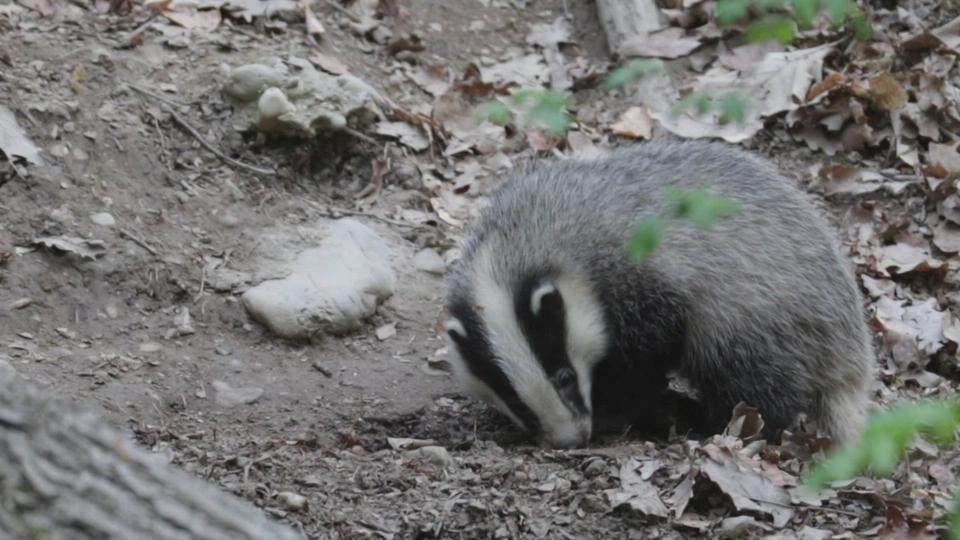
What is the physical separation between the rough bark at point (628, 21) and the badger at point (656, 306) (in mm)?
2561

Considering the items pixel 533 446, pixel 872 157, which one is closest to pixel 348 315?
pixel 533 446


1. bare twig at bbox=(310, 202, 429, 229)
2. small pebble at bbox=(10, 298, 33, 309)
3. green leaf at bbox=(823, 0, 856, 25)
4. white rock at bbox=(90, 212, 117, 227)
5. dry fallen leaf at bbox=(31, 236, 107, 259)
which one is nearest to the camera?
green leaf at bbox=(823, 0, 856, 25)

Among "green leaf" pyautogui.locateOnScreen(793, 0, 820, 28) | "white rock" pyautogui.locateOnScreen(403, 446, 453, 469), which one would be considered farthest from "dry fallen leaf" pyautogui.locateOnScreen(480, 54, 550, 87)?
"green leaf" pyautogui.locateOnScreen(793, 0, 820, 28)

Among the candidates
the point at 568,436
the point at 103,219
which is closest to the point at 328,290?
the point at 103,219

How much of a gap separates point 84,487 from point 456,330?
321 centimetres

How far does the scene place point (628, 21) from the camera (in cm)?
829

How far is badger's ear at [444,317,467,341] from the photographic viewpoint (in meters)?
5.40

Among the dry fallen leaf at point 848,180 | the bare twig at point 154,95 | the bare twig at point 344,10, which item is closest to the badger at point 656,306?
the dry fallen leaf at point 848,180

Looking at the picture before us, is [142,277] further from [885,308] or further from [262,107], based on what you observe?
[885,308]

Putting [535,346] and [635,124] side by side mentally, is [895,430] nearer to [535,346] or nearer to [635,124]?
[535,346]

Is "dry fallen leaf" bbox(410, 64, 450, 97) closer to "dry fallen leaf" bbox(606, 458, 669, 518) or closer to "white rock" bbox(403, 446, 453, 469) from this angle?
"white rock" bbox(403, 446, 453, 469)

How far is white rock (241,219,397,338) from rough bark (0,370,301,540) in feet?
11.8

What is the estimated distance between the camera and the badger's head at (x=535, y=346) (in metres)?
5.29

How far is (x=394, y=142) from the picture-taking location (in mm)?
7359
